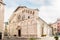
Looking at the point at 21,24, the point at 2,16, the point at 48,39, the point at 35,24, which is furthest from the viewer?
the point at 21,24

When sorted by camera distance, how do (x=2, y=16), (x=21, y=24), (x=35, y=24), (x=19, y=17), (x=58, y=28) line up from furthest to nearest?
(x=58, y=28) → (x=19, y=17) → (x=21, y=24) → (x=35, y=24) → (x=2, y=16)

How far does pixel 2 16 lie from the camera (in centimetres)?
2903

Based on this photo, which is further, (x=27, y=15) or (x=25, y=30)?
(x=27, y=15)

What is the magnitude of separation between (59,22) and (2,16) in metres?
44.8

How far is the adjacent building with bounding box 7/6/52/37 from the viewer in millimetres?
39719

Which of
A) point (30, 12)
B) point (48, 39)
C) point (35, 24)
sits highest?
point (30, 12)

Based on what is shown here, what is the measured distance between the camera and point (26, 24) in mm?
41000

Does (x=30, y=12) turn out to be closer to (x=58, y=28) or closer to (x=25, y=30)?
(x=25, y=30)

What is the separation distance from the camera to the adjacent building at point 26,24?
130ft

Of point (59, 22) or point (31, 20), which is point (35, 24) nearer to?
point (31, 20)

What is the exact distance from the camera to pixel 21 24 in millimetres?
42094

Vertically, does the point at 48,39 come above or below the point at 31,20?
below

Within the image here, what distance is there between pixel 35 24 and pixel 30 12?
5854 millimetres

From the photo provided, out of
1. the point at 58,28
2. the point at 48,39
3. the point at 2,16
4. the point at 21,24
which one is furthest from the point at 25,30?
the point at 58,28
